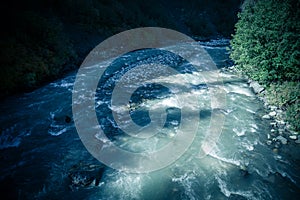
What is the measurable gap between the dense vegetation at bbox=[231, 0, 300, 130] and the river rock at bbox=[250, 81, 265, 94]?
1.88ft

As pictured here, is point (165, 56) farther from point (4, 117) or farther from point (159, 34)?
point (4, 117)

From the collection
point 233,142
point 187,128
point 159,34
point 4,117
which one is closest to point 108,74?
point 4,117

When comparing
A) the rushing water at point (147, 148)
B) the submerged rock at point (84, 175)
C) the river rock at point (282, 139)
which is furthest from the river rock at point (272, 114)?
the submerged rock at point (84, 175)

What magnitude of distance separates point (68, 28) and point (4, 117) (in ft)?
39.9

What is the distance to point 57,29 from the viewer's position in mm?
16812

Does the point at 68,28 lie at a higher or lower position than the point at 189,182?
higher

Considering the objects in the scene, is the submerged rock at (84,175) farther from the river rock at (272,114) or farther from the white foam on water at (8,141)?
the river rock at (272,114)

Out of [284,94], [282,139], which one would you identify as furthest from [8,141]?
[284,94]

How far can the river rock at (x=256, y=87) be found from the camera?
475 inches

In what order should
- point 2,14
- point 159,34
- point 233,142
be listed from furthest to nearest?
point 159,34 → point 2,14 → point 233,142

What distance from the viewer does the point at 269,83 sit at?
450 inches

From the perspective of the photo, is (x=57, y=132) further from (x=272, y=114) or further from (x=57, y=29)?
(x=57, y=29)

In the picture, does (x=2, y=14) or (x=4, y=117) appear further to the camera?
(x=2, y=14)

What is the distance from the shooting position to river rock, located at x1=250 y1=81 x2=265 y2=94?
39.6 feet
